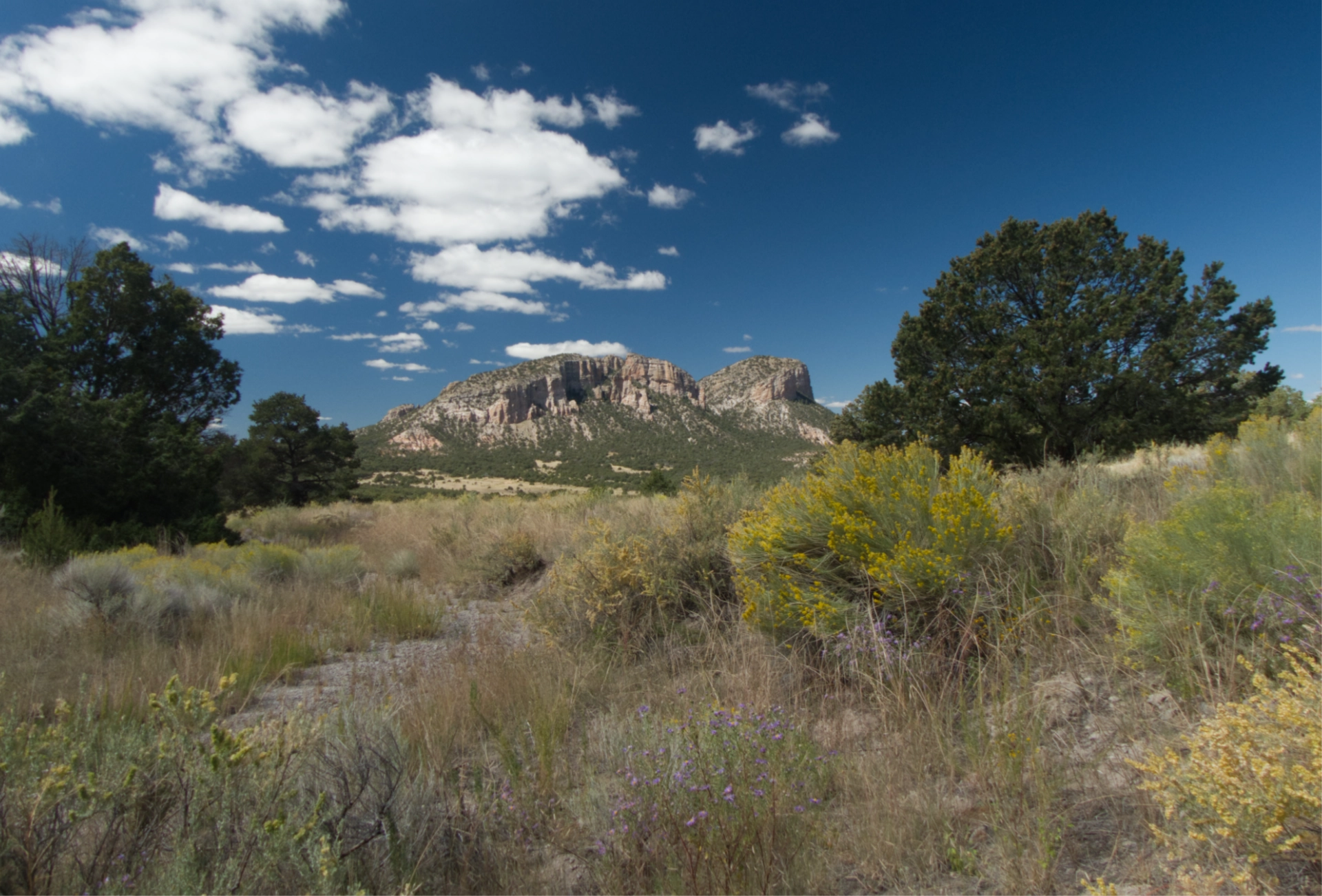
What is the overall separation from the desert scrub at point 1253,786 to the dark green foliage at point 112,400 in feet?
42.2

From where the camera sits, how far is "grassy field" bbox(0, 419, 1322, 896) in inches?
63.3

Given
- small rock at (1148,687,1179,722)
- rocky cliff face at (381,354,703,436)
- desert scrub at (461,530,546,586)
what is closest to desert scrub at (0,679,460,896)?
small rock at (1148,687,1179,722)

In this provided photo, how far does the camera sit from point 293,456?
25.8m

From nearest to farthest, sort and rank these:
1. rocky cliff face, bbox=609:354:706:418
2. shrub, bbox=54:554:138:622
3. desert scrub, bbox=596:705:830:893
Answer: desert scrub, bbox=596:705:830:893, shrub, bbox=54:554:138:622, rocky cliff face, bbox=609:354:706:418

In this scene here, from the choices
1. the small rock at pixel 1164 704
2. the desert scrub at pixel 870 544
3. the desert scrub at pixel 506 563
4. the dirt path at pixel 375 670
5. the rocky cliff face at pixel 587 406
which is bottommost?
the dirt path at pixel 375 670

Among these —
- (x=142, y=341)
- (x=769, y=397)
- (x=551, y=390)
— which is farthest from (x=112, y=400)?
(x=551, y=390)

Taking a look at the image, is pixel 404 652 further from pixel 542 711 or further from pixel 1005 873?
pixel 1005 873

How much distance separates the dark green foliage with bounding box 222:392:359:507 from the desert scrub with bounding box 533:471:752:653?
24033 mm

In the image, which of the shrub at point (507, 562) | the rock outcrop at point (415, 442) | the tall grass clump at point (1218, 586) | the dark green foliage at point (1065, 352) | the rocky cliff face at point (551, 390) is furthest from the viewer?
the rocky cliff face at point (551, 390)

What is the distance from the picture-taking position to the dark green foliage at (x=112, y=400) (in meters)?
9.60

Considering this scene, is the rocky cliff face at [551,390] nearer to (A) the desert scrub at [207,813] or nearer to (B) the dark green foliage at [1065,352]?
(B) the dark green foliage at [1065,352]

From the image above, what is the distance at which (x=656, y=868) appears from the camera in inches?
74.7

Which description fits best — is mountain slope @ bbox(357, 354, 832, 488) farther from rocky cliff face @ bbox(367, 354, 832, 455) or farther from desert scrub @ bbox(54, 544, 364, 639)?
desert scrub @ bbox(54, 544, 364, 639)

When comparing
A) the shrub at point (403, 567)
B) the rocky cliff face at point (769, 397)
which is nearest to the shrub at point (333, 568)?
the shrub at point (403, 567)
